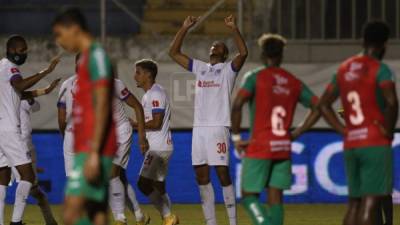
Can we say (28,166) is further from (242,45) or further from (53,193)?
(53,193)

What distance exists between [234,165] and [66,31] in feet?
39.2

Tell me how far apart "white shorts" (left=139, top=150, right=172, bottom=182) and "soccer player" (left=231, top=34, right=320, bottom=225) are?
4297mm

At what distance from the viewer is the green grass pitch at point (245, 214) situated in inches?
663

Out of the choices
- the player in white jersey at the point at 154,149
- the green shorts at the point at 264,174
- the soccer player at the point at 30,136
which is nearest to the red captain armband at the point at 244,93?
the green shorts at the point at 264,174

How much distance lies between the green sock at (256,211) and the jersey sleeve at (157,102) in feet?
13.4

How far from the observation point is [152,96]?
15211 millimetres

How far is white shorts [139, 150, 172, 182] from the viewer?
15.5m

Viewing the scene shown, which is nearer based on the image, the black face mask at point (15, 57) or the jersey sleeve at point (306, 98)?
the jersey sleeve at point (306, 98)

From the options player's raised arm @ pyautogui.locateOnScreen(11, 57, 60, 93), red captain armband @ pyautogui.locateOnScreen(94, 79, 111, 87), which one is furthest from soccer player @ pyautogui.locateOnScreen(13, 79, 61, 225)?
red captain armband @ pyautogui.locateOnScreen(94, 79, 111, 87)

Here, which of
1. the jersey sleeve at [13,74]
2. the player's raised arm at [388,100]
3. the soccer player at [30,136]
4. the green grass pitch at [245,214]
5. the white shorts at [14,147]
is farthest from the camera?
the green grass pitch at [245,214]

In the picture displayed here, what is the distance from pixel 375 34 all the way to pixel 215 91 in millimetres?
3708

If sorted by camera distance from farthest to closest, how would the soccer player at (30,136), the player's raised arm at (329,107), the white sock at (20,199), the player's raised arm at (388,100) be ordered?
the soccer player at (30,136) < the white sock at (20,199) < the player's raised arm at (329,107) < the player's raised arm at (388,100)

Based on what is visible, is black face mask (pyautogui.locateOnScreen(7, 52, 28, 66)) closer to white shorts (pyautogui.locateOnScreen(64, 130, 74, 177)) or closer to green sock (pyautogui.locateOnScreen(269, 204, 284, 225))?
white shorts (pyautogui.locateOnScreen(64, 130, 74, 177))

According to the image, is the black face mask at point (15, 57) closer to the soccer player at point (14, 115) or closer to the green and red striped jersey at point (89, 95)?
the soccer player at point (14, 115)
